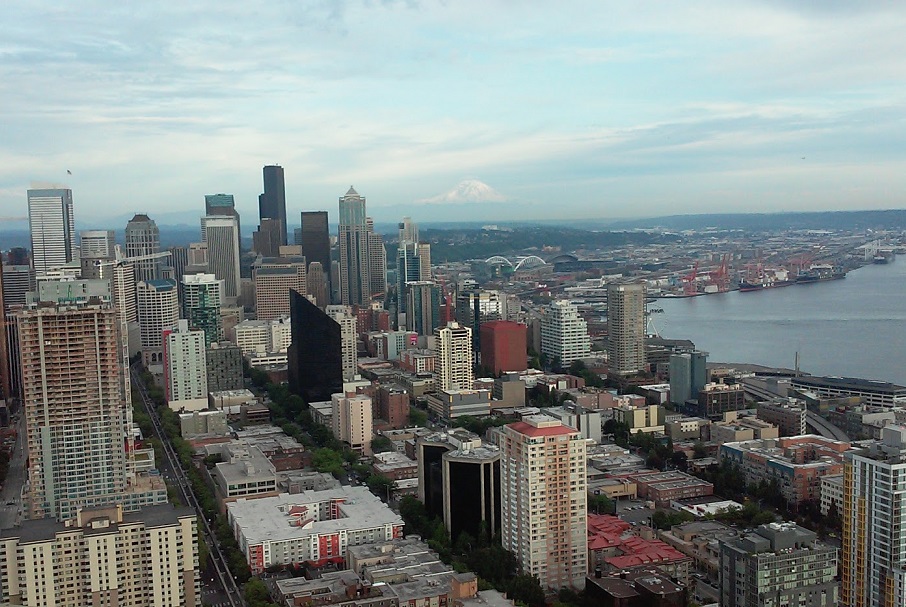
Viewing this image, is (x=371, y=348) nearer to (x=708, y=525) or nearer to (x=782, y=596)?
(x=708, y=525)

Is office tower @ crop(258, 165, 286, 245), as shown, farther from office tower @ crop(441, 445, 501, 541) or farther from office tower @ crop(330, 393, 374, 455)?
office tower @ crop(441, 445, 501, 541)

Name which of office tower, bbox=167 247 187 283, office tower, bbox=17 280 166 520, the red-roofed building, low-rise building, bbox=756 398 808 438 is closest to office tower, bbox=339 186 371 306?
office tower, bbox=167 247 187 283

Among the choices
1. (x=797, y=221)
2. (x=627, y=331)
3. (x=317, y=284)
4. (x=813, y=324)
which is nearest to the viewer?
(x=627, y=331)

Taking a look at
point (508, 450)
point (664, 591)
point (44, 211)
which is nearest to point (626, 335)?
point (508, 450)

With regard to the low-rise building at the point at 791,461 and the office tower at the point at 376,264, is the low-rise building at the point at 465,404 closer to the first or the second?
the low-rise building at the point at 791,461

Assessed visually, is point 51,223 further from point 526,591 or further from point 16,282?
point 526,591

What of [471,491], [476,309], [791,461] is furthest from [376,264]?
[471,491]

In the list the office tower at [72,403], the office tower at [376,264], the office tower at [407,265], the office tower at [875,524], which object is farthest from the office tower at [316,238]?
the office tower at [875,524]
